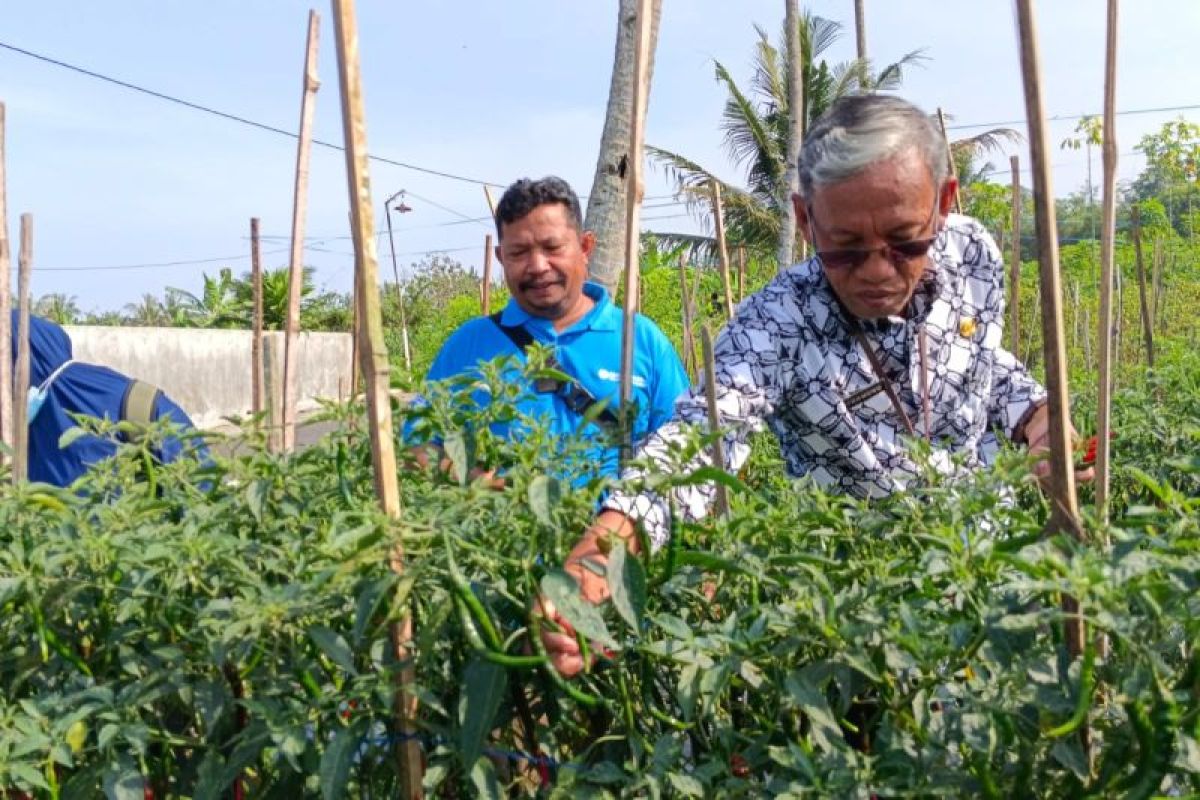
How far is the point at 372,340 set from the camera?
125 cm

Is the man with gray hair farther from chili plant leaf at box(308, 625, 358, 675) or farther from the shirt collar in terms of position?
the shirt collar

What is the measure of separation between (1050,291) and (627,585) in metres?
0.44

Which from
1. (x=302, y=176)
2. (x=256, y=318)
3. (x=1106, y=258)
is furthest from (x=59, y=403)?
(x=1106, y=258)

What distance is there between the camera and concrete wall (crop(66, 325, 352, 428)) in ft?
44.8

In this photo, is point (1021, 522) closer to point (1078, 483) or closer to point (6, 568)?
point (1078, 483)

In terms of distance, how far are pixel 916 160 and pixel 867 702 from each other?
824mm

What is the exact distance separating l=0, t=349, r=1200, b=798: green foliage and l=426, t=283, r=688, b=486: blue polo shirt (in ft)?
4.71

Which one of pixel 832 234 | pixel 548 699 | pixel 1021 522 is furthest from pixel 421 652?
pixel 832 234

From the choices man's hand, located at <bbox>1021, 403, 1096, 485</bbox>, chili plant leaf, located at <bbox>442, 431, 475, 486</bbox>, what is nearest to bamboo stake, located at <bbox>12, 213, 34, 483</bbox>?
chili plant leaf, located at <bbox>442, 431, 475, 486</bbox>

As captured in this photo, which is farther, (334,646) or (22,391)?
(22,391)

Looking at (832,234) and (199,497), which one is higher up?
(832,234)

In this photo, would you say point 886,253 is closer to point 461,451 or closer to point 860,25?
point 461,451

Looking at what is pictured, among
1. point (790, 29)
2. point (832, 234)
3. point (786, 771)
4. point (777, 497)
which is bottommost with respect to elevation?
point (786, 771)

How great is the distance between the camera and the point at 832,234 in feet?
5.82
